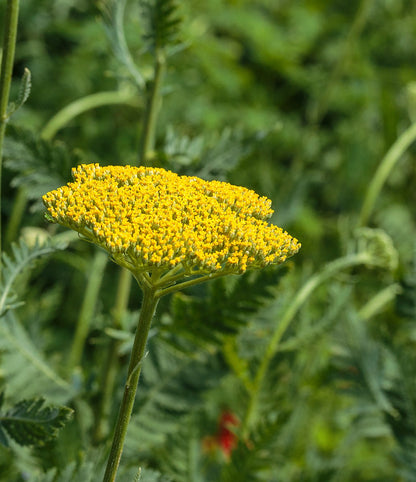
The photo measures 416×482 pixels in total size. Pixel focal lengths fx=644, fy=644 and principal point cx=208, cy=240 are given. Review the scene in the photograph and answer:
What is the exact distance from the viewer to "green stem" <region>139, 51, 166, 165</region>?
0.98 meters

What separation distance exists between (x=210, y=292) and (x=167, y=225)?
346 mm

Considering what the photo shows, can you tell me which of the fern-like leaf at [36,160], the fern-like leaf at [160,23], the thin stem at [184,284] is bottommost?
the thin stem at [184,284]

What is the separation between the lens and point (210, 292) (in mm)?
943

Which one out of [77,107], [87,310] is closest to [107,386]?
[87,310]

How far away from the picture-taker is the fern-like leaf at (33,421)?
0.68m

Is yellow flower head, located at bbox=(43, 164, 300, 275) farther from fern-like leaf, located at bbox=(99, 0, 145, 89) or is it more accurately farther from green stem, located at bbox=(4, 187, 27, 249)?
green stem, located at bbox=(4, 187, 27, 249)

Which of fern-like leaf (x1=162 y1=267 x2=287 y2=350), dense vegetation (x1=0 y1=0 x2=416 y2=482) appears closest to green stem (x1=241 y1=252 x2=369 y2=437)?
dense vegetation (x1=0 y1=0 x2=416 y2=482)

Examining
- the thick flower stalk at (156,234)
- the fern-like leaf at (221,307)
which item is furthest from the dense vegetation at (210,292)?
the thick flower stalk at (156,234)

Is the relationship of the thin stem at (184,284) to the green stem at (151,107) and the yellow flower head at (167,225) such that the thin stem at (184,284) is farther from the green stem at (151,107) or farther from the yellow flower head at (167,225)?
the green stem at (151,107)

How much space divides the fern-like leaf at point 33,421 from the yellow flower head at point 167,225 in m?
0.18

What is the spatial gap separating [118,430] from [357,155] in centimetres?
193

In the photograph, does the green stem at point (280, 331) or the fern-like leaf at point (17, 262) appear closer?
the fern-like leaf at point (17, 262)

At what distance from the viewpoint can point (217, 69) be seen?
2.35m

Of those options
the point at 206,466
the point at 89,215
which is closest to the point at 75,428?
the point at 206,466
